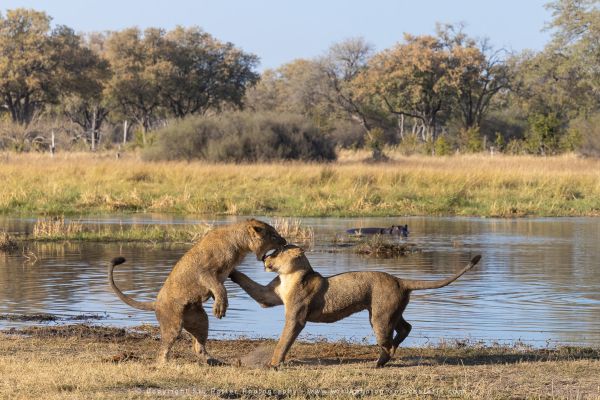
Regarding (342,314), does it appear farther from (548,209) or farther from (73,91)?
(73,91)

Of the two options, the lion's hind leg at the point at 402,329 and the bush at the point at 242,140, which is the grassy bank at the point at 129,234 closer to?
the lion's hind leg at the point at 402,329

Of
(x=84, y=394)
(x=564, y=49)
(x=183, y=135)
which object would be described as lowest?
(x=84, y=394)

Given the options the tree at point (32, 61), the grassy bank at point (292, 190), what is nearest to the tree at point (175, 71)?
the tree at point (32, 61)

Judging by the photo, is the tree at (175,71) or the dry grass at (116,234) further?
the tree at (175,71)

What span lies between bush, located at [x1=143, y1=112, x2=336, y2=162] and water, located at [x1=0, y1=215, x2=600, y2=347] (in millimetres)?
17704

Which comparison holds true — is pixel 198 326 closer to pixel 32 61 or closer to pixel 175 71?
pixel 32 61

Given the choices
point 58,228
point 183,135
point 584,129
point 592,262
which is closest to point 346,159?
point 183,135

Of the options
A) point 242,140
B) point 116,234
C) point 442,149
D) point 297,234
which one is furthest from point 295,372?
point 442,149

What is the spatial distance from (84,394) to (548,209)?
2149cm

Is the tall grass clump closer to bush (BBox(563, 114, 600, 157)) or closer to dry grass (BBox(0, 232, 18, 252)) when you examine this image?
dry grass (BBox(0, 232, 18, 252))

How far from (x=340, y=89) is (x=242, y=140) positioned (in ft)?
117

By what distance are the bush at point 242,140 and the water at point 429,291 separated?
1770 cm

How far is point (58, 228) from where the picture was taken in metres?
20.0

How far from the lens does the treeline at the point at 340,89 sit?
56438 millimetres
